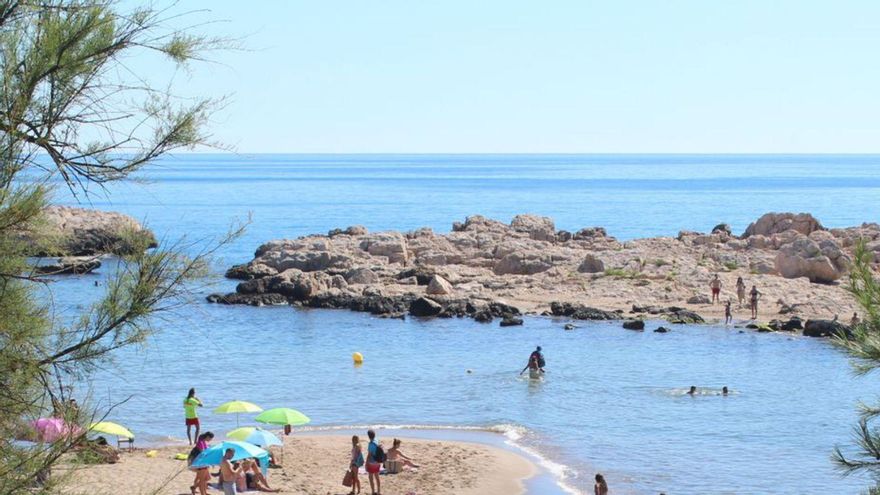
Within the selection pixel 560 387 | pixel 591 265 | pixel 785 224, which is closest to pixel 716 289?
pixel 591 265

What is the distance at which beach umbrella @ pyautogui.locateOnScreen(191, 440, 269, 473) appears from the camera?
19.3m

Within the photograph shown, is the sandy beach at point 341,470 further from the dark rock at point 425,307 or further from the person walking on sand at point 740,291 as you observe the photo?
the person walking on sand at point 740,291

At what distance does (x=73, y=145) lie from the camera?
639cm

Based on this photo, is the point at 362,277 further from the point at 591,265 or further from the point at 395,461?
the point at 395,461

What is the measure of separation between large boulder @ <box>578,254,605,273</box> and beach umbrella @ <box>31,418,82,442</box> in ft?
159

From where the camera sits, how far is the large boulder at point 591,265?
53.9 meters

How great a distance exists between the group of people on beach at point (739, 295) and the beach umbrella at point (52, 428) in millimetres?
40201

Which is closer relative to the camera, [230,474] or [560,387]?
[230,474]

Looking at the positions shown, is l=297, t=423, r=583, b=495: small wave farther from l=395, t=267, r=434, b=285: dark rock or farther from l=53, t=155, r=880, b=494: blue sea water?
l=395, t=267, r=434, b=285: dark rock

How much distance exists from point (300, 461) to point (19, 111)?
18249 millimetres

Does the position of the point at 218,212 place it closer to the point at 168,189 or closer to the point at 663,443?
the point at 168,189

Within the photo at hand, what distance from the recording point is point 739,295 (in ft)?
155

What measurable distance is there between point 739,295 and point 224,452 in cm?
3245

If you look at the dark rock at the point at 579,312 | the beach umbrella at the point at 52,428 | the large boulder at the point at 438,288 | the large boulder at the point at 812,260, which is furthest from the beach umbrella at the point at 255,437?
the large boulder at the point at 812,260
